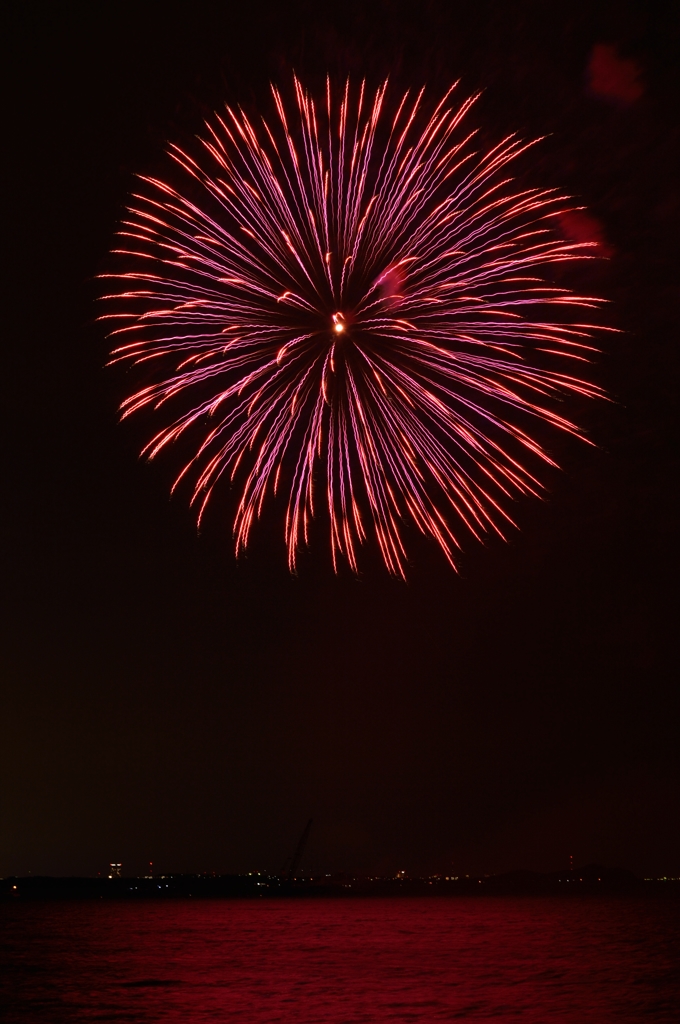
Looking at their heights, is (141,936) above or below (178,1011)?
above

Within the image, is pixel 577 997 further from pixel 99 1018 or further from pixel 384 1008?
pixel 99 1018

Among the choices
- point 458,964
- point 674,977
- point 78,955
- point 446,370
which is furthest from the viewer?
point 78,955

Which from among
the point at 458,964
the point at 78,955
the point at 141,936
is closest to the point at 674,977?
the point at 458,964

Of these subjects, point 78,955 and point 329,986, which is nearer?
point 329,986

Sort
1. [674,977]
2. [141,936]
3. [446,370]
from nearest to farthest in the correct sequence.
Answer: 1. [446,370]
2. [674,977]
3. [141,936]

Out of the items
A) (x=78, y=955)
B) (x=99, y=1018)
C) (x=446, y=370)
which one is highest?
(x=446, y=370)

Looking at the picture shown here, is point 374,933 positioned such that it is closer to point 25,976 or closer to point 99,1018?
point 25,976
